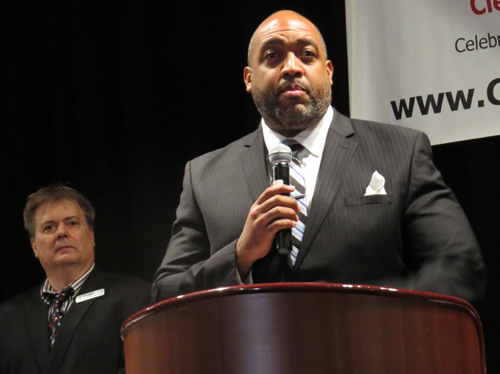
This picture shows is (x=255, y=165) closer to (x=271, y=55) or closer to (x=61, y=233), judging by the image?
(x=271, y=55)

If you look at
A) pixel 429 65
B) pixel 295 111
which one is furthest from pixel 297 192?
pixel 429 65

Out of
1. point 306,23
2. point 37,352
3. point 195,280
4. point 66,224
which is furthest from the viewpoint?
point 66,224

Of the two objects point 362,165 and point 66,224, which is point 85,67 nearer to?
point 66,224

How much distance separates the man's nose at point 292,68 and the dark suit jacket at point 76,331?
143cm

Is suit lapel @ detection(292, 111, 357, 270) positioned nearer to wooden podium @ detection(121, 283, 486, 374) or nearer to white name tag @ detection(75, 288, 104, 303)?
wooden podium @ detection(121, 283, 486, 374)

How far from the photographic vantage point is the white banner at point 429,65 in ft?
8.10

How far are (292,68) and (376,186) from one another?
0.45 m

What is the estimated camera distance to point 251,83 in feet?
7.50

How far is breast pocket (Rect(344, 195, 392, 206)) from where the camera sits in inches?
72.8

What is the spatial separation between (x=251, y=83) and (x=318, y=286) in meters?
1.22

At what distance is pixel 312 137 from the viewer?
2084mm

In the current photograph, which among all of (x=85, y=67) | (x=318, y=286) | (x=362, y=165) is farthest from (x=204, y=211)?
(x=85, y=67)

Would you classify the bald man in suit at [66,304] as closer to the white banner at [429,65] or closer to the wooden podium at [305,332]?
Result: the white banner at [429,65]

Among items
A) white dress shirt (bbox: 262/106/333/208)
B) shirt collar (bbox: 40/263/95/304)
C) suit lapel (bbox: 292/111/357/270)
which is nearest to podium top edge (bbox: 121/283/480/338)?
suit lapel (bbox: 292/111/357/270)
